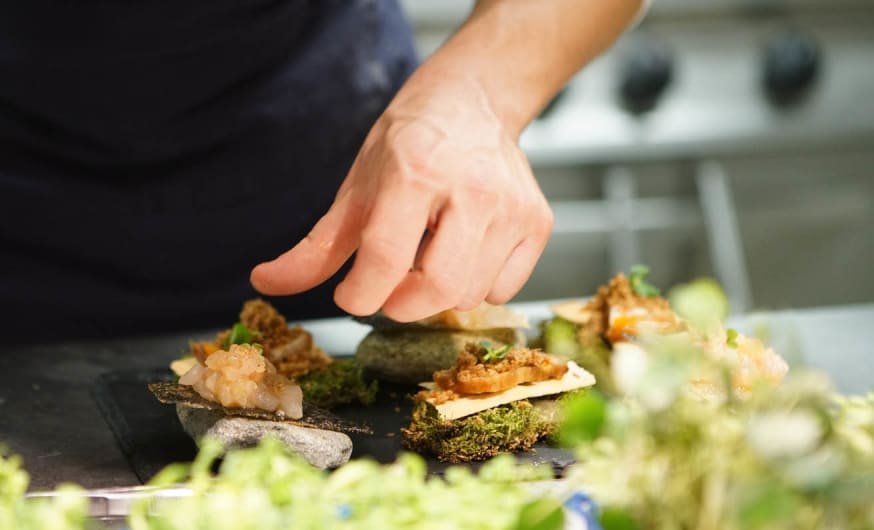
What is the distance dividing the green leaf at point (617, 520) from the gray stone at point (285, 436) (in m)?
0.73

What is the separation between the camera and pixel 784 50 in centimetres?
399

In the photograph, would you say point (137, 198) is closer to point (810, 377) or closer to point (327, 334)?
point (327, 334)

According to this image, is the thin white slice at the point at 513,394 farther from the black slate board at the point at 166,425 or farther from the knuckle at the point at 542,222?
the knuckle at the point at 542,222

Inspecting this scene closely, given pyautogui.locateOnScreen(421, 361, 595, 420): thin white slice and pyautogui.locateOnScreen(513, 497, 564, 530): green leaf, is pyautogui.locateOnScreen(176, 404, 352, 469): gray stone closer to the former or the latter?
pyautogui.locateOnScreen(421, 361, 595, 420): thin white slice

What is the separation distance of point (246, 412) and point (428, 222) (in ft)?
1.28

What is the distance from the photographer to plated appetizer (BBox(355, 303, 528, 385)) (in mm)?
1917

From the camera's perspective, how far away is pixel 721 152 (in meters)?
3.98

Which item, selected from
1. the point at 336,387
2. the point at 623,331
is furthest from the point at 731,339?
the point at 336,387

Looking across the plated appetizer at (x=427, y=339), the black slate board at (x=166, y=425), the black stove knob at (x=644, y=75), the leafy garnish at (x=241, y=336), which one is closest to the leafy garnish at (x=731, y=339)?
the black slate board at (x=166, y=425)

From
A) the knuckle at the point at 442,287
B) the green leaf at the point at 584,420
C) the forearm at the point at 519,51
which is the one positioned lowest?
the green leaf at the point at 584,420

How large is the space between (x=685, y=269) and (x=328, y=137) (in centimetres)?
236

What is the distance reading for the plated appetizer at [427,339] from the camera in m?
1.92

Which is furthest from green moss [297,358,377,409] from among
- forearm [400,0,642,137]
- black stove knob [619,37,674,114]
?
black stove knob [619,37,674,114]

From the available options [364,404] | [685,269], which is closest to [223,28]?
[364,404]
